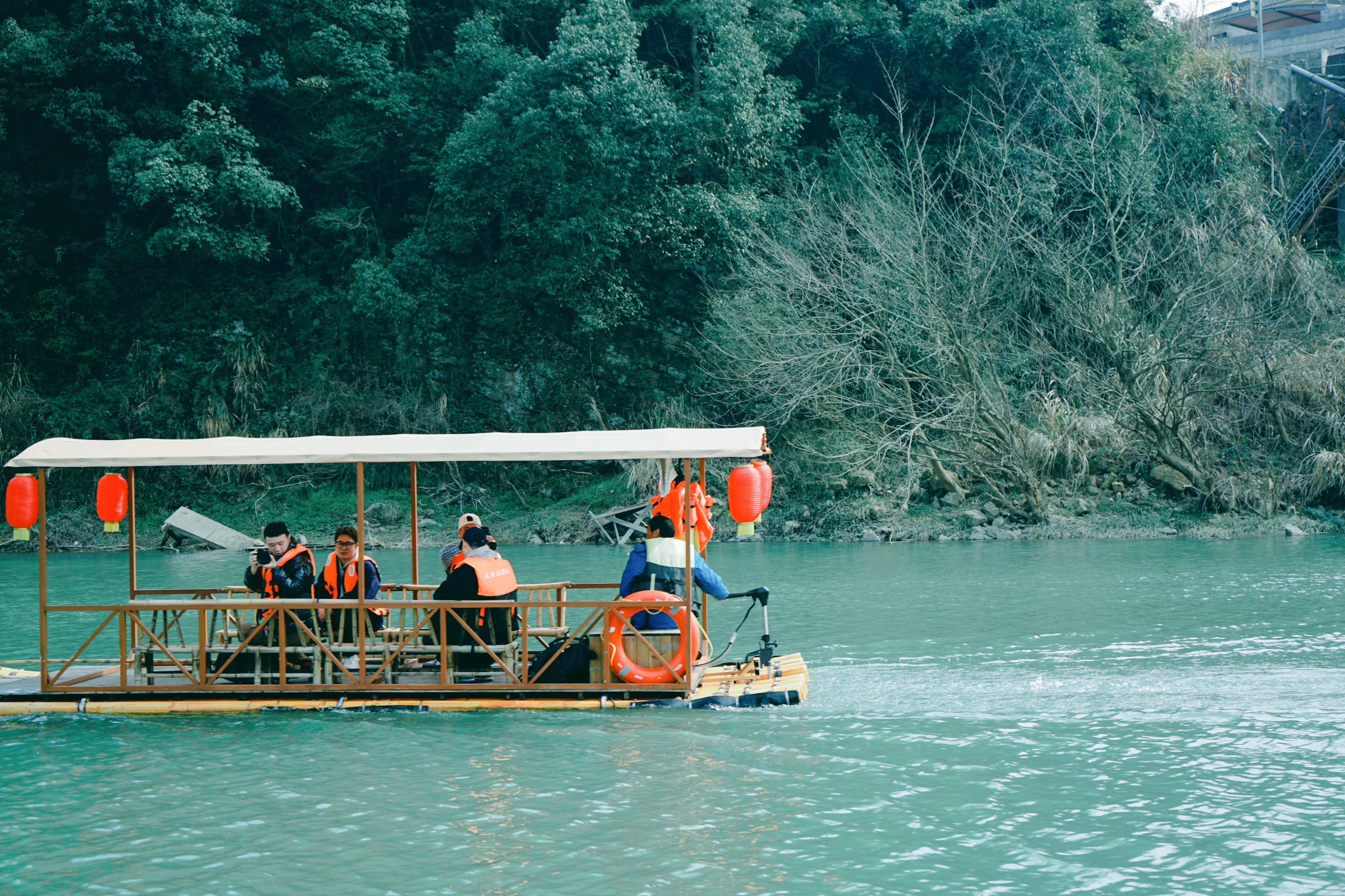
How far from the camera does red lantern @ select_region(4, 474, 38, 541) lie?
992 cm

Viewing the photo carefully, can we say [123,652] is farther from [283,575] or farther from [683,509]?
[683,509]

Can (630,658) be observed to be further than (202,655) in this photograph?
No

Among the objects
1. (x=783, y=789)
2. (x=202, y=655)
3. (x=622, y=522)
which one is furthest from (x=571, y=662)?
(x=622, y=522)

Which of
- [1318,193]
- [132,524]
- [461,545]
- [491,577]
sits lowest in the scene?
[491,577]

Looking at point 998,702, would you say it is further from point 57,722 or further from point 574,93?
point 574,93

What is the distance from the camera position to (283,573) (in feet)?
33.5

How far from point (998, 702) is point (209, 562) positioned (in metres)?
17.7

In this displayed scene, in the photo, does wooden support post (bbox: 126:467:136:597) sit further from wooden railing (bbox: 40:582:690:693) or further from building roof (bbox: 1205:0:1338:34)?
building roof (bbox: 1205:0:1338:34)

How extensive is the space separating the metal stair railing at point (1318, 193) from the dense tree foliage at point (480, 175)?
8.46 feet

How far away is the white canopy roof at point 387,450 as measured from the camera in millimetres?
9578

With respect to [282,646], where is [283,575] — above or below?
above

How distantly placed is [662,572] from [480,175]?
21443 millimetres

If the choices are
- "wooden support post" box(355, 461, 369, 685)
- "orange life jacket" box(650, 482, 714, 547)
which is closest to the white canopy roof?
"wooden support post" box(355, 461, 369, 685)

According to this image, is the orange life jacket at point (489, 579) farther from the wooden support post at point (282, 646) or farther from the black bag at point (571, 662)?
the wooden support post at point (282, 646)
